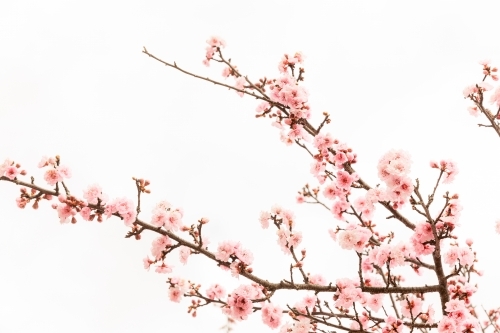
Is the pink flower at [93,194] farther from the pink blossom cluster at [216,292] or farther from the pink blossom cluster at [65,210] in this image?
the pink blossom cluster at [216,292]

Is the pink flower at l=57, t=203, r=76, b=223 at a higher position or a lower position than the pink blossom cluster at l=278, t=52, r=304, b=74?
lower

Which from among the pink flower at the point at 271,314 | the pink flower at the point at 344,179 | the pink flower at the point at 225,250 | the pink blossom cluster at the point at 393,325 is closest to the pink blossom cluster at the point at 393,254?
the pink blossom cluster at the point at 393,325

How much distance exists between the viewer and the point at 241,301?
5.34 meters

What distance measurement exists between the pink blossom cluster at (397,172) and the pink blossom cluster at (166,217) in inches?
93.0

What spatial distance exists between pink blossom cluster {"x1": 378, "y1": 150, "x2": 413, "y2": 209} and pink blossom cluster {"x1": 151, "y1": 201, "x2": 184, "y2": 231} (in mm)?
2362

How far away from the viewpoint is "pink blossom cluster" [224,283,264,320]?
17.4 ft

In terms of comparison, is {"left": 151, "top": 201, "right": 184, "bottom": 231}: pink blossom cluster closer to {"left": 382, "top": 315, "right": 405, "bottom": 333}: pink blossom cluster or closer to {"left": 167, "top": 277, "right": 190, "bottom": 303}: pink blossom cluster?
{"left": 167, "top": 277, "right": 190, "bottom": 303}: pink blossom cluster

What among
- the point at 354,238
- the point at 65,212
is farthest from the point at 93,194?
the point at 354,238

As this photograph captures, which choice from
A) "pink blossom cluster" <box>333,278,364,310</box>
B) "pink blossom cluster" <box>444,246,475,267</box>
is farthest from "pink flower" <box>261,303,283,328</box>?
"pink blossom cluster" <box>444,246,475,267</box>

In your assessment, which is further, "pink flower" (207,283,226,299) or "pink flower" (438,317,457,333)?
"pink flower" (207,283,226,299)

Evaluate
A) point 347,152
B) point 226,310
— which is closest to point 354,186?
point 347,152

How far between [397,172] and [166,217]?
2.62 metres

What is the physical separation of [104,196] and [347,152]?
313 cm

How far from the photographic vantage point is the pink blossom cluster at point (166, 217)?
5031 millimetres
